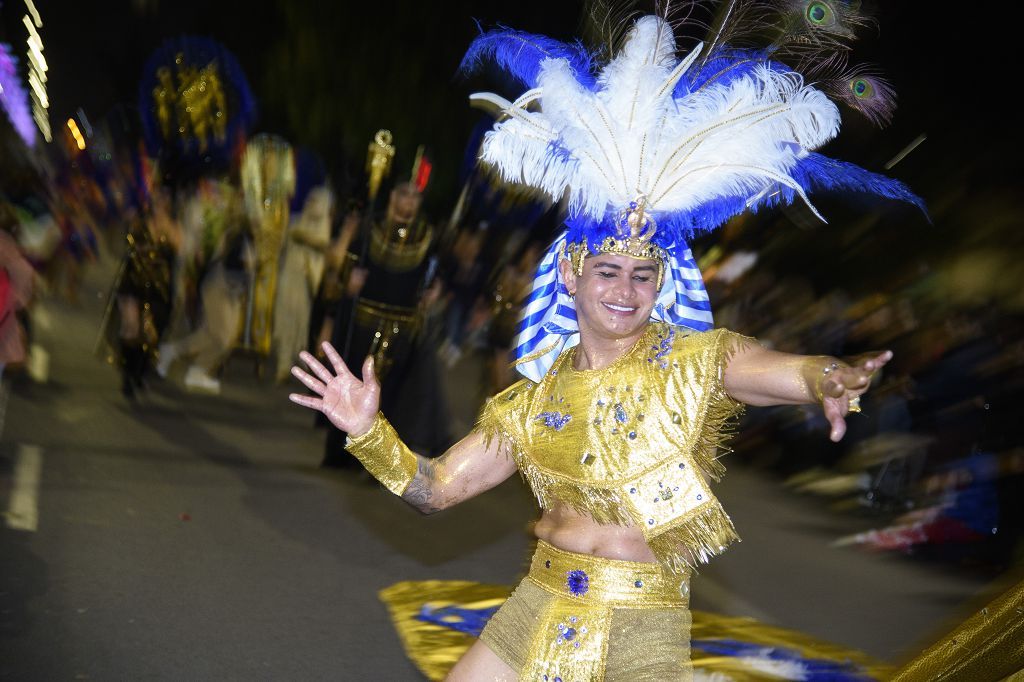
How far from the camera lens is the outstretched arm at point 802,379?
2.58 metres

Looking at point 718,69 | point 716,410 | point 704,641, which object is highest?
point 718,69

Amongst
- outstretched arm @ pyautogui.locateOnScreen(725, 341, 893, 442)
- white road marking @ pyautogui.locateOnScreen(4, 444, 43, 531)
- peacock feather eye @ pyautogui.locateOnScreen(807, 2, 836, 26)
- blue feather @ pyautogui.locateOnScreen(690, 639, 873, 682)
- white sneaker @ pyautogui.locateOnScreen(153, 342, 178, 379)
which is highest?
peacock feather eye @ pyautogui.locateOnScreen(807, 2, 836, 26)

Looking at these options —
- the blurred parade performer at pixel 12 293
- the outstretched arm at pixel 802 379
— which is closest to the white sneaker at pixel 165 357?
the blurred parade performer at pixel 12 293

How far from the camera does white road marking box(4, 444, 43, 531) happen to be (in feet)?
20.8

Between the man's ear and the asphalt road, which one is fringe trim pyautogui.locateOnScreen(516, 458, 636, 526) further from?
the asphalt road

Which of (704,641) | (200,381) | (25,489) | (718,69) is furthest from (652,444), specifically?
(200,381)

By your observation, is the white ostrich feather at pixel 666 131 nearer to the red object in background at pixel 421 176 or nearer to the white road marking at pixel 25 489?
the white road marking at pixel 25 489

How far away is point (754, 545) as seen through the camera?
27.0 ft

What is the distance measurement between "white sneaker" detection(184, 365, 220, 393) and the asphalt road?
3.46 feet

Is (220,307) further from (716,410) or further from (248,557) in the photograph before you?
(716,410)

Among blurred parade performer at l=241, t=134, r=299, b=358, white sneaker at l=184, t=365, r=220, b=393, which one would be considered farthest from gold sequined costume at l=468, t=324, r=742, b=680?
blurred parade performer at l=241, t=134, r=299, b=358

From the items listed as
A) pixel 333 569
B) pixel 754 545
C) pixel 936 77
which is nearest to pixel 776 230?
pixel 936 77

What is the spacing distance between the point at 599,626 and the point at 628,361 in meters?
0.76

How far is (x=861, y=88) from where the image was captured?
3.32 meters
